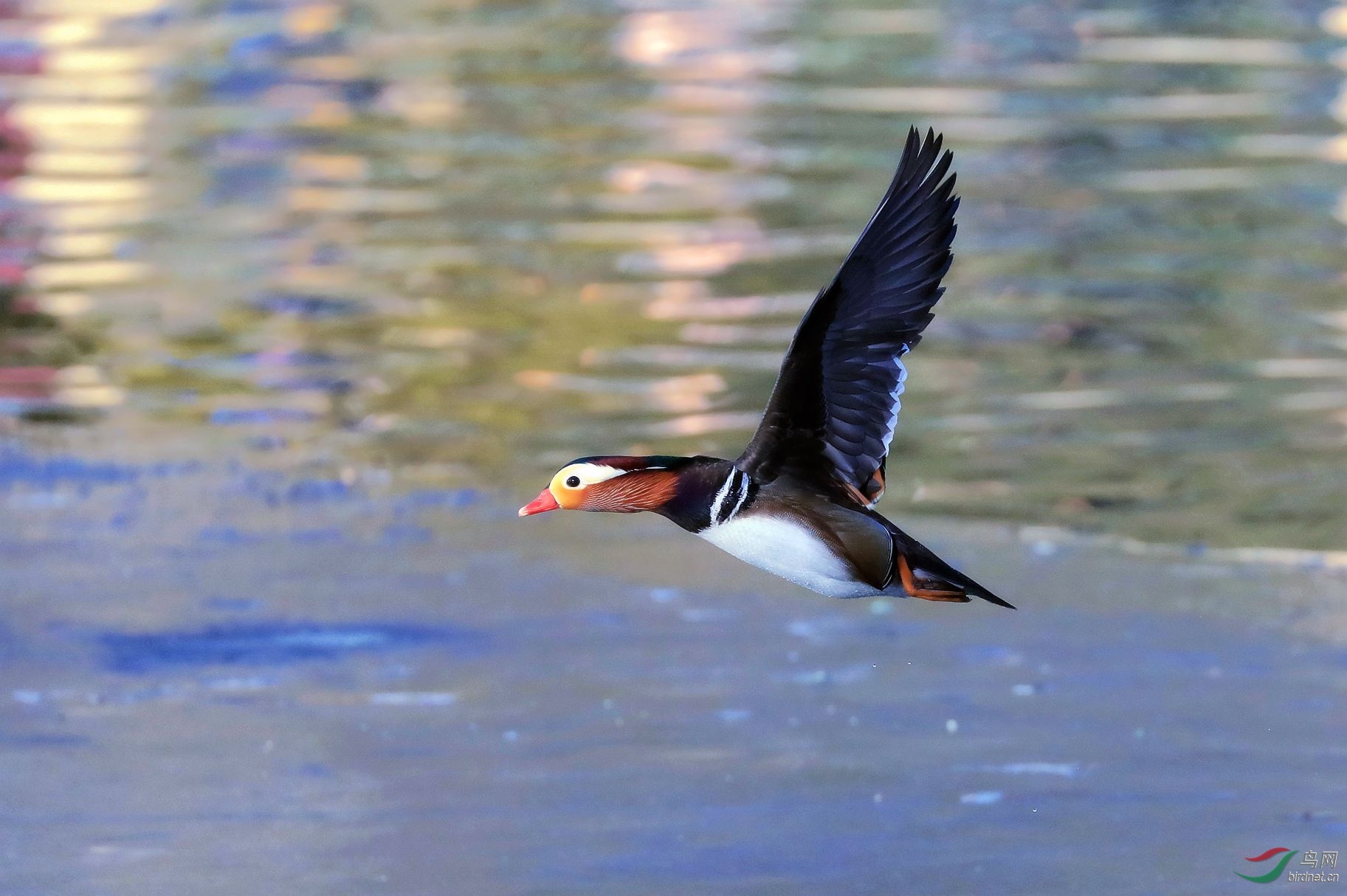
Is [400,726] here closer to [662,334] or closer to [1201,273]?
[662,334]

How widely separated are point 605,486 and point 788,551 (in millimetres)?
278

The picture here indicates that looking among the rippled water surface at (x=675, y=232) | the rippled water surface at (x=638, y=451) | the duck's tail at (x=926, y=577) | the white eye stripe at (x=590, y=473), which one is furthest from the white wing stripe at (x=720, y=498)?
the rippled water surface at (x=675, y=232)

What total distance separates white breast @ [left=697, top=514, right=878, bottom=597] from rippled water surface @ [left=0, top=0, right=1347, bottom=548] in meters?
5.01

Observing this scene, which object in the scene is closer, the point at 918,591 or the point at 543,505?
the point at 543,505

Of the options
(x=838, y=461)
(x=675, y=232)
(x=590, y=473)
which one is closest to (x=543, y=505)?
(x=590, y=473)

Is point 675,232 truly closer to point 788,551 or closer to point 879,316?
point 879,316

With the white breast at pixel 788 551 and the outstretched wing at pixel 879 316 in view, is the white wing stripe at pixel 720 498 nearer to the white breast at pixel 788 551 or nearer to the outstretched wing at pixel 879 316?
the white breast at pixel 788 551

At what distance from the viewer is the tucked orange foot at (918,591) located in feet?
11.0

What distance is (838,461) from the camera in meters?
3.45

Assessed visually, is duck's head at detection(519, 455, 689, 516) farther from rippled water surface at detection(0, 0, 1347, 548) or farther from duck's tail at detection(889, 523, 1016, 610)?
rippled water surface at detection(0, 0, 1347, 548)

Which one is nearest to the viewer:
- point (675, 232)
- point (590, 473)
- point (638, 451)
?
point (590, 473)

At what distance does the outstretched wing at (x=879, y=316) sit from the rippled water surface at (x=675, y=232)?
471cm

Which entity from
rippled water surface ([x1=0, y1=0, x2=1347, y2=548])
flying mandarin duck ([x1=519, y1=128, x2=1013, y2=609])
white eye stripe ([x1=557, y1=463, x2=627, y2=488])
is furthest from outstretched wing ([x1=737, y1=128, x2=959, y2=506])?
rippled water surface ([x1=0, y1=0, x2=1347, y2=548])

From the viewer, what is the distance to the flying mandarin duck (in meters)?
3.17
